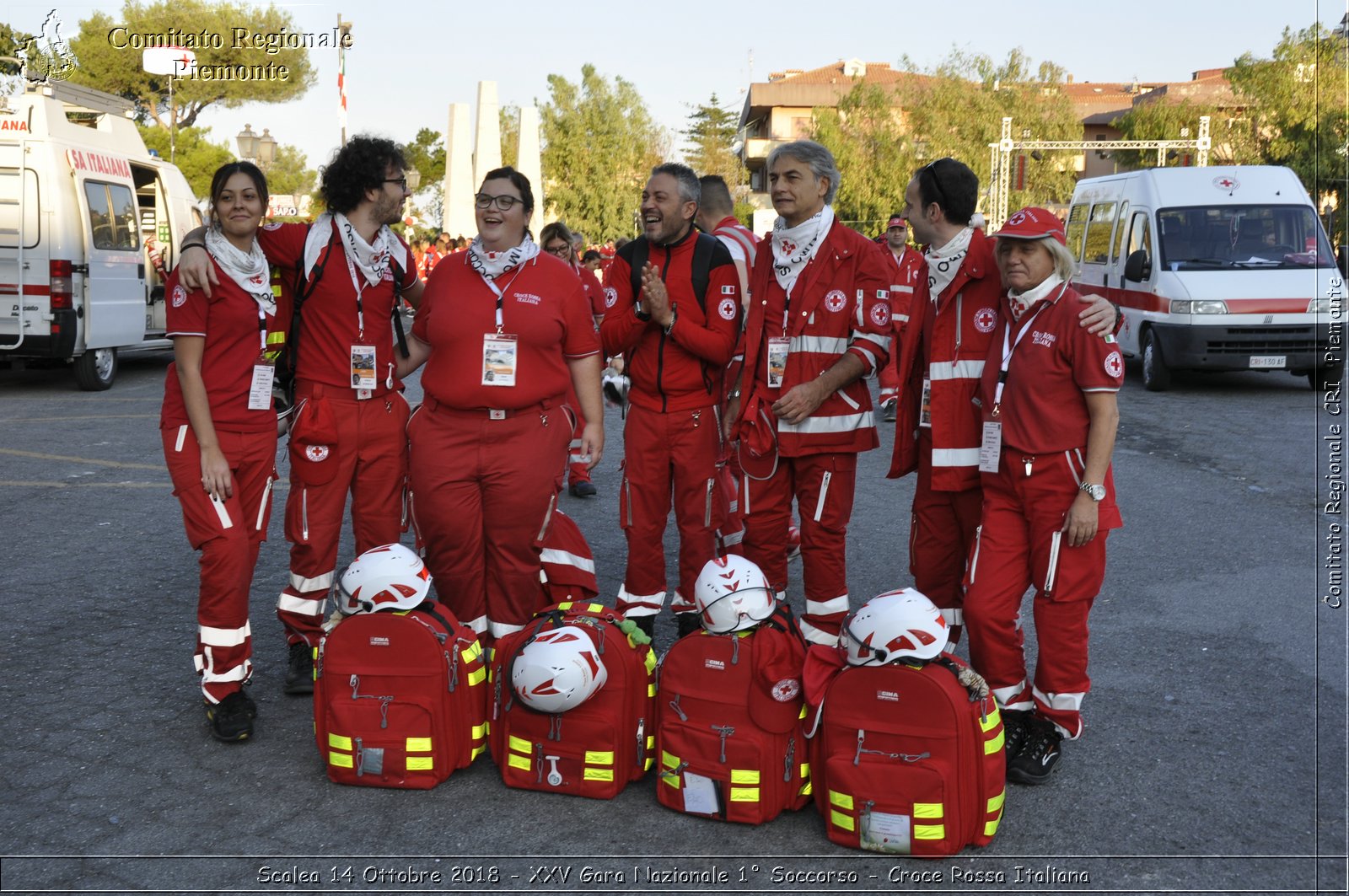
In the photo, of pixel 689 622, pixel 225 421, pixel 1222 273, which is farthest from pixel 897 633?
pixel 1222 273

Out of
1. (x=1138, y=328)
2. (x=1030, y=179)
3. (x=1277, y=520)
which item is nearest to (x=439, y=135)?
(x=1030, y=179)

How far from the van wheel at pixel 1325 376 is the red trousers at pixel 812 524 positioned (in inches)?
446

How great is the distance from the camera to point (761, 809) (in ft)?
12.9

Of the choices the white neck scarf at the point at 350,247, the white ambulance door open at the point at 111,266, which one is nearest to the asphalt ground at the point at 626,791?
the white neck scarf at the point at 350,247

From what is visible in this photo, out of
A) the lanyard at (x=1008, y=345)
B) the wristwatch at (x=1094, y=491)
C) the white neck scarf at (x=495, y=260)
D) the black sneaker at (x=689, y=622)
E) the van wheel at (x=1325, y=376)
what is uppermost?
the white neck scarf at (x=495, y=260)

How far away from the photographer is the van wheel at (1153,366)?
1477 centimetres

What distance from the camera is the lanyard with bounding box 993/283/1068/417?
4.28 metres

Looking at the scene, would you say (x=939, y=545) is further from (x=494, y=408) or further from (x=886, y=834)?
(x=494, y=408)

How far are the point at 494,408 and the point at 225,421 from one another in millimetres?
1001

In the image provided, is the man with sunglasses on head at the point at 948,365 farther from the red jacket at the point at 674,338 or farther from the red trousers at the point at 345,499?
the red trousers at the point at 345,499

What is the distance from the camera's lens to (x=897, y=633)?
3803 mm

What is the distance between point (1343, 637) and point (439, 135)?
57105 millimetres

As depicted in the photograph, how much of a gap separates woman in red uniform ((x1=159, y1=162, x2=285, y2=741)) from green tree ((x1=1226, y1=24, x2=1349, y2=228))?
29.3 m

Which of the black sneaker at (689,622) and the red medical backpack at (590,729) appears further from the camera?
the black sneaker at (689,622)
